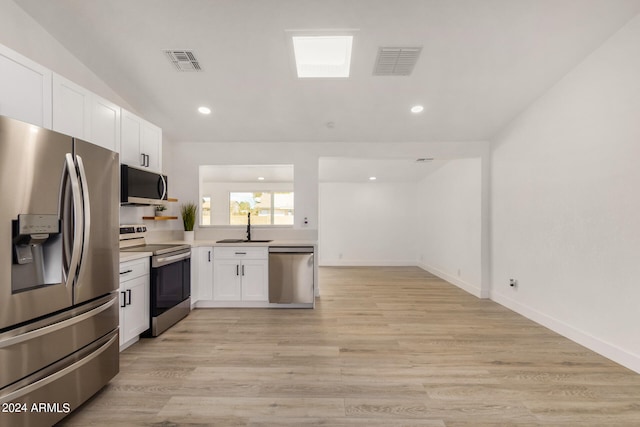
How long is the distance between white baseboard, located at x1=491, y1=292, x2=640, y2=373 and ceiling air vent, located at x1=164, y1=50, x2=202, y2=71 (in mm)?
4867

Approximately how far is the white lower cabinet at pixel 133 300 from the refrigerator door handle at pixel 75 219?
89 cm

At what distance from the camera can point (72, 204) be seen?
1.76m

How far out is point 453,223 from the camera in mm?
5617

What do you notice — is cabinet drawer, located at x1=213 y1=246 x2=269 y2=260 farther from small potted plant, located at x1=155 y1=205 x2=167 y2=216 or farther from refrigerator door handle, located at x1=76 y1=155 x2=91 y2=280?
refrigerator door handle, located at x1=76 y1=155 x2=91 y2=280

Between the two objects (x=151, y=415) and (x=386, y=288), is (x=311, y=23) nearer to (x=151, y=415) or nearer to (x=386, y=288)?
(x=151, y=415)

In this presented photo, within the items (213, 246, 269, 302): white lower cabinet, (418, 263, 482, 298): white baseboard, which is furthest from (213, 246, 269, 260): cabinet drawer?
(418, 263, 482, 298): white baseboard

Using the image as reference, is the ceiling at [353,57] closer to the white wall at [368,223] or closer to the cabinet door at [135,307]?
the cabinet door at [135,307]

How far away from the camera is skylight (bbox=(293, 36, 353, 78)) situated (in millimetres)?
3301

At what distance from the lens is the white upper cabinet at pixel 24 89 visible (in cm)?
185

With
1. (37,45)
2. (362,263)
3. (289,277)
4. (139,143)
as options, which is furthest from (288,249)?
(362,263)

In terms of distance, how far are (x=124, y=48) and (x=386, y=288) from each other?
4954mm

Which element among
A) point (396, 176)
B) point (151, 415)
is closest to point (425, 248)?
point (396, 176)

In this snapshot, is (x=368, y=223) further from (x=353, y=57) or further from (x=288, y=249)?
(x=353, y=57)

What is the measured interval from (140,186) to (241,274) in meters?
1.70
